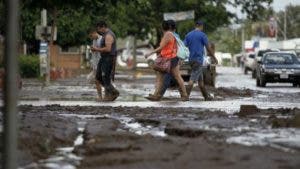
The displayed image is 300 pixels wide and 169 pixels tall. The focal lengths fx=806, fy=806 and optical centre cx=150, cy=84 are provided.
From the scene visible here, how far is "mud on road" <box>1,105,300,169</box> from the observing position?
325 inches

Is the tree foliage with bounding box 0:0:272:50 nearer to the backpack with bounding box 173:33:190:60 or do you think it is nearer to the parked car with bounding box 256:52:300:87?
the parked car with bounding box 256:52:300:87

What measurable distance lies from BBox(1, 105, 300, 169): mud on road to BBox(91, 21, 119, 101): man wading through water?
4760 mm

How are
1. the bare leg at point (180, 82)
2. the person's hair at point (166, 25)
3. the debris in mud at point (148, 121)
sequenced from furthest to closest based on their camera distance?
the person's hair at point (166, 25)
the bare leg at point (180, 82)
the debris in mud at point (148, 121)

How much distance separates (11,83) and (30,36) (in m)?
41.4

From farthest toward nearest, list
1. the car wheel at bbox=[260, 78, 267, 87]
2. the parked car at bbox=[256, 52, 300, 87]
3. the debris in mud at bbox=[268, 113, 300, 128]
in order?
the car wheel at bbox=[260, 78, 267, 87]
the parked car at bbox=[256, 52, 300, 87]
the debris in mud at bbox=[268, 113, 300, 128]

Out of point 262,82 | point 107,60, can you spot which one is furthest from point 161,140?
Result: point 262,82

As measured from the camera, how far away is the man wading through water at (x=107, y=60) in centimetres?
1866

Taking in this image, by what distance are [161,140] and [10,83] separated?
403cm

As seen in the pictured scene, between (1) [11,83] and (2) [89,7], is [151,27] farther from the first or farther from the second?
(1) [11,83]

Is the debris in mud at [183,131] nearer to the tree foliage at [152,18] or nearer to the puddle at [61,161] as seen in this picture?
the puddle at [61,161]

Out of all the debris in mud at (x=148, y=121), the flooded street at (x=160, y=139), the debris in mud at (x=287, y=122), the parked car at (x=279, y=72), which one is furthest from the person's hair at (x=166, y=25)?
the parked car at (x=279, y=72)

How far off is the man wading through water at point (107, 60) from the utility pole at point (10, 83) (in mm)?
12499

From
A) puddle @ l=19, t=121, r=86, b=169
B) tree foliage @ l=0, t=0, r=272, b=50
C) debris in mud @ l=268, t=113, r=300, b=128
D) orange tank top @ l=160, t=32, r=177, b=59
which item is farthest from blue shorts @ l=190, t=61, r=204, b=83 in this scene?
tree foliage @ l=0, t=0, r=272, b=50

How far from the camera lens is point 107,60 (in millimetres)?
18781
